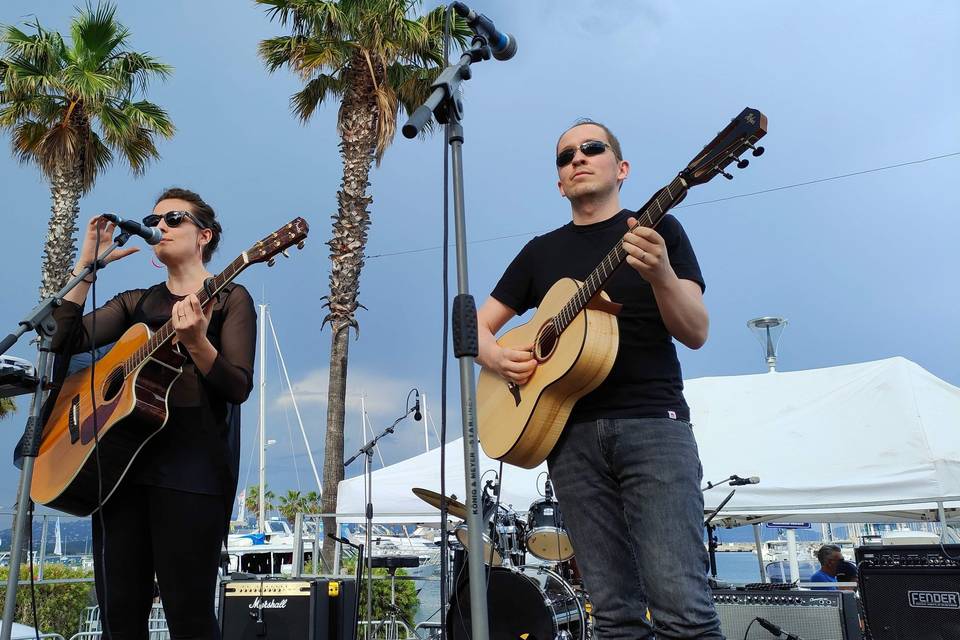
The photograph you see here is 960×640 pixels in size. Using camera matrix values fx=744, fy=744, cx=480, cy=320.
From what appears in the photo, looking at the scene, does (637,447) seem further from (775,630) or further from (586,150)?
(775,630)

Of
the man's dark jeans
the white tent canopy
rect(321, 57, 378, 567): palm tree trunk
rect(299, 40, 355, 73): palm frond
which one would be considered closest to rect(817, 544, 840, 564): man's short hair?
the white tent canopy

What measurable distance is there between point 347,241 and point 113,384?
9.51 m

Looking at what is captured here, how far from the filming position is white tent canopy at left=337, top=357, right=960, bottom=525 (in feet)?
24.4

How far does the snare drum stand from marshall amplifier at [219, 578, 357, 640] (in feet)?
6.43

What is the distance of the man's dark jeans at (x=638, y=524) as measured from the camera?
204 centimetres

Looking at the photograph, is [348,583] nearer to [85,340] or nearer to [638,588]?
[85,340]

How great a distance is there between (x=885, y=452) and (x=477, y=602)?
23.8 ft

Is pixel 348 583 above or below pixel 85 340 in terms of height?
below

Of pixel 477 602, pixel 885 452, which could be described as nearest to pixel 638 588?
pixel 477 602

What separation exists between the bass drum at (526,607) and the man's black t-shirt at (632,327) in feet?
12.6

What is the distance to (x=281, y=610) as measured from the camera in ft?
18.6

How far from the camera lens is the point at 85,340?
317 centimetres

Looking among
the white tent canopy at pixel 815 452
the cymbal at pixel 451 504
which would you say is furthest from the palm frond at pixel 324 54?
the cymbal at pixel 451 504

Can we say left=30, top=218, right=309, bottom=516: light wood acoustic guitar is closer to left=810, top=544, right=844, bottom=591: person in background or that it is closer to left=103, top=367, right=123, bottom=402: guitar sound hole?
left=103, top=367, right=123, bottom=402: guitar sound hole
